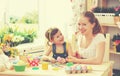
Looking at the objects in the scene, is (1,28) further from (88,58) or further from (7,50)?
(88,58)

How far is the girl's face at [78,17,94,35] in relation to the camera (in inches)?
91.3

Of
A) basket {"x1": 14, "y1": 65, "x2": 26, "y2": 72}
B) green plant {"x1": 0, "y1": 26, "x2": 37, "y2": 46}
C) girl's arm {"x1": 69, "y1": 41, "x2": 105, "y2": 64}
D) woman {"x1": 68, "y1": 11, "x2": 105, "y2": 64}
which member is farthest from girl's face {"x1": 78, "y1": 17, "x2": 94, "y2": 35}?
green plant {"x1": 0, "y1": 26, "x2": 37, "y2": 46}

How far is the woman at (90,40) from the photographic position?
7.46 feet

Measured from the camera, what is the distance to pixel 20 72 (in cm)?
191

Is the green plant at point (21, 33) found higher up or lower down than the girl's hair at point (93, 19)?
lower down

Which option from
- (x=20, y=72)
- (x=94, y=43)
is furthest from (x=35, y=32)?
(x=20, y=72)

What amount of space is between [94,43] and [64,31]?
57.2 inches

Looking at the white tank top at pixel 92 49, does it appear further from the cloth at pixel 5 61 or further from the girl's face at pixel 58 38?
the cloth at pixel 5 61

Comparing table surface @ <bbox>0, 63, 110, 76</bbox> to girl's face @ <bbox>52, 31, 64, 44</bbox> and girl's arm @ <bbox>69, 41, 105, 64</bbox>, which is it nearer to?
girl's arm @ <bbox>69, 41, 105, 64</bbox>

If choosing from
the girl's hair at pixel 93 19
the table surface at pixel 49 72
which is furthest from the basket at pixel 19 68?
the girl's hair at pixel 93 19

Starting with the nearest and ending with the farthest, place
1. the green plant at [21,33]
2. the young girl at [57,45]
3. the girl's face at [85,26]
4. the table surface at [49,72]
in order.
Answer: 1. the table surface at [49,72]
2. the girl's face at [85,26]
3. the young girl at [57,45]
4. the green plant at [21,33]

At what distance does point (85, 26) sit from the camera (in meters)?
2.33

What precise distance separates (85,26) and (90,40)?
18 cm

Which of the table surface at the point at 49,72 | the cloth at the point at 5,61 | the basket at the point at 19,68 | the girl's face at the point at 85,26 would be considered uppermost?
the girl's face at the point at 85,26
